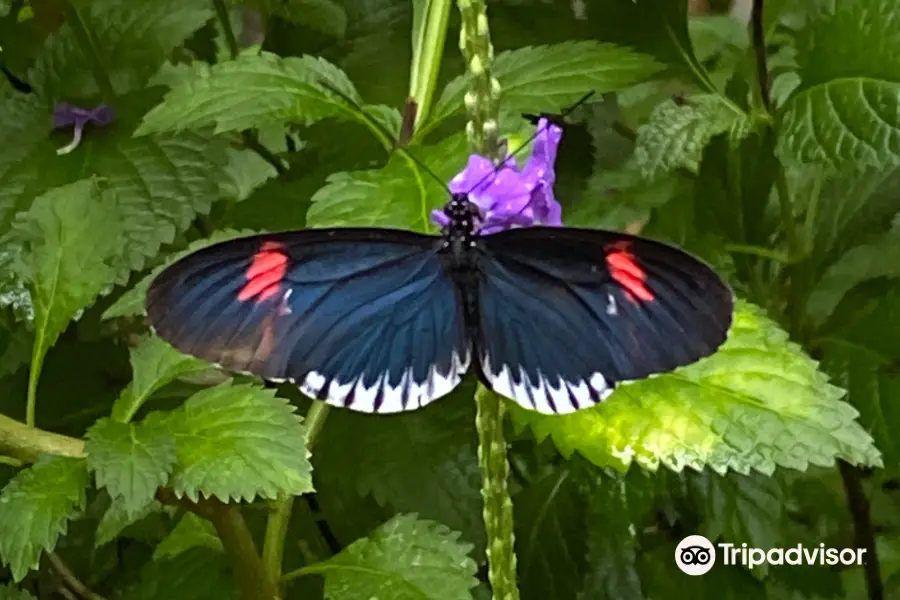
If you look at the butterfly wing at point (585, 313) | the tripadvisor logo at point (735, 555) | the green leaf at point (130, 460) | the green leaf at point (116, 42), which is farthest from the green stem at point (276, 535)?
the green leaf at point (116, 42)

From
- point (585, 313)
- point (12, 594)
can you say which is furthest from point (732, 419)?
point (12, 594)

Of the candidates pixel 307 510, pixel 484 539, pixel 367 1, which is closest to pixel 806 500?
pixel 484 539

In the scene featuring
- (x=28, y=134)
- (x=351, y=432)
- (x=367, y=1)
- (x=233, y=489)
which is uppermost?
(x=367, y=1)

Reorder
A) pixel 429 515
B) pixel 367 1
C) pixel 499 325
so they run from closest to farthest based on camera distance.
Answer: pixel 499 325, pixel 429 515, pixel 367 1

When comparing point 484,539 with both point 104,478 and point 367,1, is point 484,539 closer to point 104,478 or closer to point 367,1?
point 104,478

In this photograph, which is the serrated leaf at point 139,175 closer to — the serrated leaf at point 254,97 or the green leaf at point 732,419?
the serrated leaf at point 254,97

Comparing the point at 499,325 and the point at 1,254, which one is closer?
the point at 499,325

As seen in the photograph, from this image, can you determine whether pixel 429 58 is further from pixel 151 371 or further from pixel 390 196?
pixel 151 371
